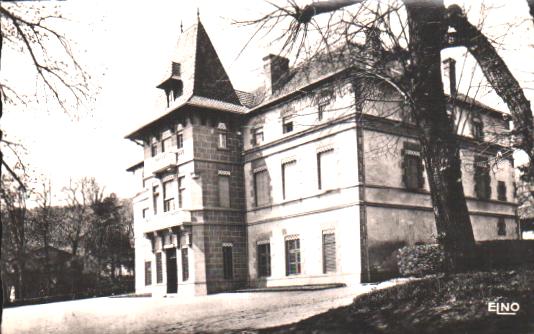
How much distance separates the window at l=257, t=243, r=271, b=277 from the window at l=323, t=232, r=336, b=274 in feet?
13.1

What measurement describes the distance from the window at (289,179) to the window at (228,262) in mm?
4013

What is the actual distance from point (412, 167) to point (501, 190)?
26.6 feet

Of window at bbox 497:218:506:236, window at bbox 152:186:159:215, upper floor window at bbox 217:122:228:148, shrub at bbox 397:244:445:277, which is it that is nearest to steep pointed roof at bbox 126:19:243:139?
upper floor window at bbox 217:122:228:148

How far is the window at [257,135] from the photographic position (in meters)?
28.0

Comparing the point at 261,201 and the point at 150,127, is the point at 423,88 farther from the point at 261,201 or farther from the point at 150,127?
the point at 150,127

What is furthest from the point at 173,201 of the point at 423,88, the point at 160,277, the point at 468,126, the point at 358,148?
the point at 423,88

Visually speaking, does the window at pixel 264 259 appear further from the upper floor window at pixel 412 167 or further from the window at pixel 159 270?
the upper floor window at pixel 412 167

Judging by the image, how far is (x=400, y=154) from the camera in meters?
24.2

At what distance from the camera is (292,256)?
25.4 m

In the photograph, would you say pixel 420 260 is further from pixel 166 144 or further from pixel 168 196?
pixel 166 144

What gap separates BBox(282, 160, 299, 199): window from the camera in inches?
1013

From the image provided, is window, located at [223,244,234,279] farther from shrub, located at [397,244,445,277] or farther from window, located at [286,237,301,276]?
shrub, located at [397,244,445,277]

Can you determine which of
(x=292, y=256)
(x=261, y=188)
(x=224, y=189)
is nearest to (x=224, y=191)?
(x=224, y=189)

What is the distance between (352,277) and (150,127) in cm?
1449
